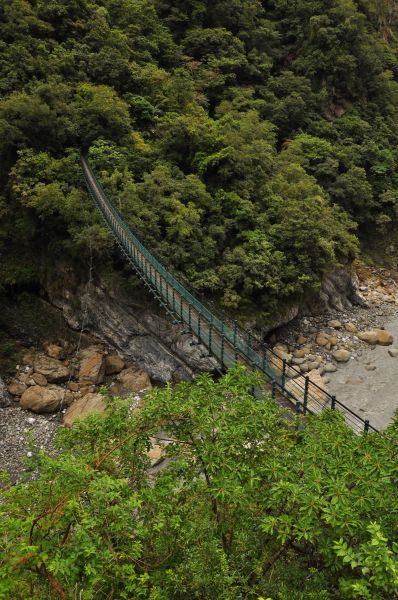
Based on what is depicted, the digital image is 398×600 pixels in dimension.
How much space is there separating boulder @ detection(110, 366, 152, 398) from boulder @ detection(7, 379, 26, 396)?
282cm

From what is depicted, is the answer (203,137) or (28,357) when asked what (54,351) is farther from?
(203,137)

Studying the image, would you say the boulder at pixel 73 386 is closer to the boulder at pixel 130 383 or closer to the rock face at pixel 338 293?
the boulder at pixel 130 383

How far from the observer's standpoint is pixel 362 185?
21.8 meters

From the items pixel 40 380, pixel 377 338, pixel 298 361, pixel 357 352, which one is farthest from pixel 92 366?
pixel 377 338

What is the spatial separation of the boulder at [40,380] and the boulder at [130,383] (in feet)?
7.18

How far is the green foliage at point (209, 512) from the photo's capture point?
3131 millimetres

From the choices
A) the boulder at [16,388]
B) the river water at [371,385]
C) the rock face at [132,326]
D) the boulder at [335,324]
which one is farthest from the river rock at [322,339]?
the boulder at [16,388]

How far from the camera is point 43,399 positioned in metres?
12.8

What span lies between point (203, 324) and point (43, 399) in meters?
5.59

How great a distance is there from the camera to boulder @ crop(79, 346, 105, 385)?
14.0 meters

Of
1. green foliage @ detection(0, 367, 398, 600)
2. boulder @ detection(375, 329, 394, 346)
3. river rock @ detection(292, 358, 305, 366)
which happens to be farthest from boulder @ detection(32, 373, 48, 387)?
boulder @ detection(375, 329, 394, 346)

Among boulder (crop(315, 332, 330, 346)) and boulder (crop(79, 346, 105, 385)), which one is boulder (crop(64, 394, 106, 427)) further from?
boulder (crop(315, 332, 330, 346))

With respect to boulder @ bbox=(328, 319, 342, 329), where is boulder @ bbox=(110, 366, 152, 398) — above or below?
below

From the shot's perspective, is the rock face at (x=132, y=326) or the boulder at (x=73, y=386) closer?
the boulder at (x=73, y=386)
